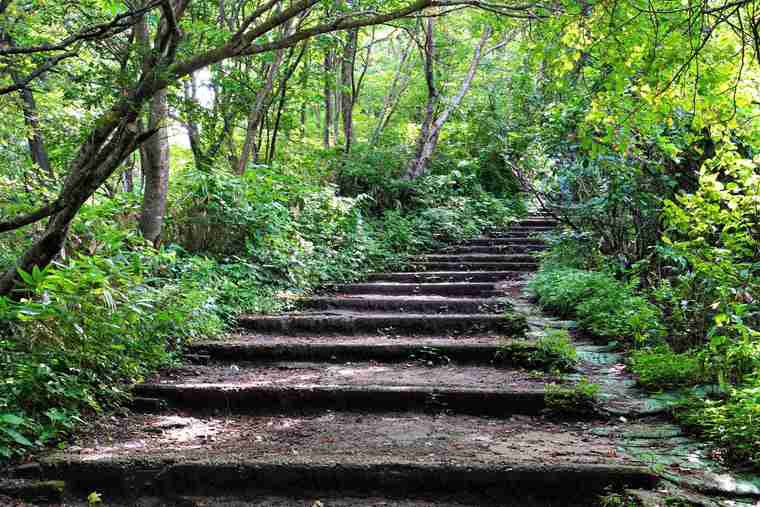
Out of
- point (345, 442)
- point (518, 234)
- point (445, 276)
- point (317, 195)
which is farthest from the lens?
Answer: point (518, 234)

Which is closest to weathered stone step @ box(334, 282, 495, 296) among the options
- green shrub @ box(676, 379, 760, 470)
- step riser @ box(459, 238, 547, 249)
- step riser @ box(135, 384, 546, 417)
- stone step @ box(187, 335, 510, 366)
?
stone step @ box(187, 335, 510, 366)

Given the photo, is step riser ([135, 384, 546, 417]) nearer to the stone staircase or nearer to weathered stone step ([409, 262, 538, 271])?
Answer: the stone staircase

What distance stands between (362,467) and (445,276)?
5.86 m

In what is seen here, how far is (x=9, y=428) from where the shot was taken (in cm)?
298

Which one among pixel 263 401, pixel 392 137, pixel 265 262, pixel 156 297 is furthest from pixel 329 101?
pixel 263 401

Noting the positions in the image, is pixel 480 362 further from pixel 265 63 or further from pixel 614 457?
pixel 265 63

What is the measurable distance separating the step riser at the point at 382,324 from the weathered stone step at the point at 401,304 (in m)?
0.90

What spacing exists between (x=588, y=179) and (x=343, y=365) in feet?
16.2

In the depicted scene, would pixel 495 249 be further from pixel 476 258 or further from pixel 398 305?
pixel 398 305

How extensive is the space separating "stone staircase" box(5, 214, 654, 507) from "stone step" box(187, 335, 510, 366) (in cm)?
1

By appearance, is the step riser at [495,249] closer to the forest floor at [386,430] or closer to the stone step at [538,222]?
the stone step at [538,222]

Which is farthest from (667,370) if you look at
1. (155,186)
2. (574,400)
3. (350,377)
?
(155,186)

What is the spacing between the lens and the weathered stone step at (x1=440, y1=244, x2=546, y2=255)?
1045 centimetres

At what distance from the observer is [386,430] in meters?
3.60
